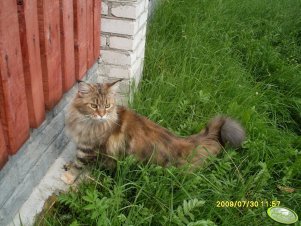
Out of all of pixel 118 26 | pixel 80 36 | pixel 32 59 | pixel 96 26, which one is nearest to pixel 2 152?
pixel 32 59

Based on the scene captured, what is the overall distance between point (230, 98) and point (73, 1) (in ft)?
6.28

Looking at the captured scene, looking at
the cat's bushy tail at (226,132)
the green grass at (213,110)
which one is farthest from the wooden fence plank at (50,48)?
the cat's bushy tail at (226,132)

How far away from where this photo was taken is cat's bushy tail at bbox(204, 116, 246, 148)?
2.68 m

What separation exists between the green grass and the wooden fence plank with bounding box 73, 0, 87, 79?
680 millimetres

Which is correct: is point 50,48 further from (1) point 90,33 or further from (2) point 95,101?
(1) point 90,33

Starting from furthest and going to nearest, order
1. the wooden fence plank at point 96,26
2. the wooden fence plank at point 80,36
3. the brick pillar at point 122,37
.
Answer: the brick pillar at point 122,37 → the wooden fence plank at point 96,26 → the wooden fence plank at point 80,36

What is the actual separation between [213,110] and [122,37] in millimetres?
1141

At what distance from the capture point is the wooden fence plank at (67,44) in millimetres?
2371

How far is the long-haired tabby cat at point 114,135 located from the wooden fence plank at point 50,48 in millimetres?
205

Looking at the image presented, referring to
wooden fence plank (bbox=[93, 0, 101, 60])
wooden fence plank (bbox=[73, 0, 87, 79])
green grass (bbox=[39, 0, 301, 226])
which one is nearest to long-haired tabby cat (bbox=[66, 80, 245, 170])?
green grass (bbox=[39, 0, 301, 226])

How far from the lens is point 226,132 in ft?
8.77

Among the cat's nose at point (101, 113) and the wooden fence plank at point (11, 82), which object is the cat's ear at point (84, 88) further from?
the wooden fence plank at point (11, 82)

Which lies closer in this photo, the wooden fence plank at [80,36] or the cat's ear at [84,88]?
the cat's ear at [84,88]

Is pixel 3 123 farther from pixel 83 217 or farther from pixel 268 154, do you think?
pixel 268 154
